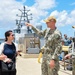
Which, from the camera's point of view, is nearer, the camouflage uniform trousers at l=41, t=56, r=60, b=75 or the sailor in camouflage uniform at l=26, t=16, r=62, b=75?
the sailor in camouflage uniform at l=26, t=16, r=62, b=75

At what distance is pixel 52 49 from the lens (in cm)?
572

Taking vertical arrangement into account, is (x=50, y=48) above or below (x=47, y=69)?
above

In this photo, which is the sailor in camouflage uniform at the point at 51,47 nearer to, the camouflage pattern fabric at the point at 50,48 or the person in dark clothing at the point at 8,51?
the camouflage pattern fabric at the point at 50,48

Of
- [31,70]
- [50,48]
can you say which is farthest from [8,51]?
[31,70]

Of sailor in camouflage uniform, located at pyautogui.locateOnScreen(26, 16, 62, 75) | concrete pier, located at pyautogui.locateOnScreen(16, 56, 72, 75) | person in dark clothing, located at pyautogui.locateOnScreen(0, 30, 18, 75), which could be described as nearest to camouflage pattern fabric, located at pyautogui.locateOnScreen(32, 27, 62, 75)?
sailor in camouflage uniform, located at pyautogui.locateOnScreen(26, 16, 62, 75)

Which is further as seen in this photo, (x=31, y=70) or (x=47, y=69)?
(x=31, y=70)

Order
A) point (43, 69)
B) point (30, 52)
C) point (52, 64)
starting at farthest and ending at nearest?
point (30, 52) < point (43, 69) < point (52, 64)

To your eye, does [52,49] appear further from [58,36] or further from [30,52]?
[30,52]

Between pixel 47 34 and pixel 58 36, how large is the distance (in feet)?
0.77

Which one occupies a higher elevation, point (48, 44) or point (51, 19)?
point (51, 19)

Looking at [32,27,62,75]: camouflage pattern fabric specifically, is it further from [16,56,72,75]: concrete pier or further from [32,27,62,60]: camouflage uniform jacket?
[16,56,72,75]: concrete pier

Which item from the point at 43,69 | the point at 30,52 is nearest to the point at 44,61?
the point at 43,69

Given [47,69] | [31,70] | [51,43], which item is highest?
[51,43]

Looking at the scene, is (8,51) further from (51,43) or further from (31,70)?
(31,70)
